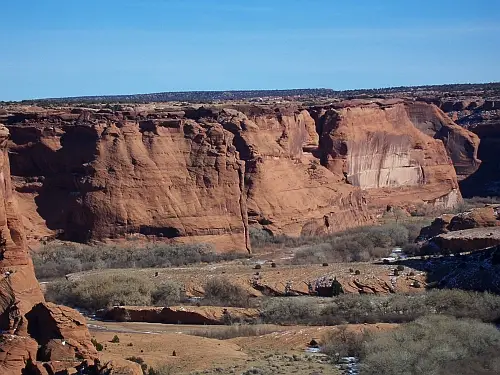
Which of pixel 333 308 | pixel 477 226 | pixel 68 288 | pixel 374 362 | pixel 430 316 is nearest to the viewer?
pixel 374 362

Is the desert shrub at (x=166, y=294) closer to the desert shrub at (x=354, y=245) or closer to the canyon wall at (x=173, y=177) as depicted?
the canyon wall at (x=173, y=177)

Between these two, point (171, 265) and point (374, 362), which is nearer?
point (374, 362)

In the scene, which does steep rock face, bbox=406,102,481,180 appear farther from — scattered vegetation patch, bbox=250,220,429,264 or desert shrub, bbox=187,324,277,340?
desert shrub, bbox=187,324,277,340

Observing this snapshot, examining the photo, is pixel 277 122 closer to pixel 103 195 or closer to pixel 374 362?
pixel 103 195

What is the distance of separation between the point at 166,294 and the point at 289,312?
20.2 ft

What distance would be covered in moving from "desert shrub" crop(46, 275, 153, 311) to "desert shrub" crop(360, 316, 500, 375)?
13202 millimetres

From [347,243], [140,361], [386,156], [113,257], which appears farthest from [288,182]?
[140,361]

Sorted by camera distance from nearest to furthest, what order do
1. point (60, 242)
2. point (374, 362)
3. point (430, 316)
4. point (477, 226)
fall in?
point (374, 362) < point (430, 316) < point (60, 242) < point (477, 226)

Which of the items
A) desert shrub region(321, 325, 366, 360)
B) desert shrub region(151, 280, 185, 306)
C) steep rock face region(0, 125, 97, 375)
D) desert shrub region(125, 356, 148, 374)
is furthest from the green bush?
steep rock face region(0, 125, 97, 375)

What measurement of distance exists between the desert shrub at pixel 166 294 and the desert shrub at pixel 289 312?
3.96m

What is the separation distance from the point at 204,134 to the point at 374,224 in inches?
645

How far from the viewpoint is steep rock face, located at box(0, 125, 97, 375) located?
23.5m

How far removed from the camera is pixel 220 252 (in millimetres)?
53781


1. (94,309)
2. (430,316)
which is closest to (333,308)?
(430,316)
